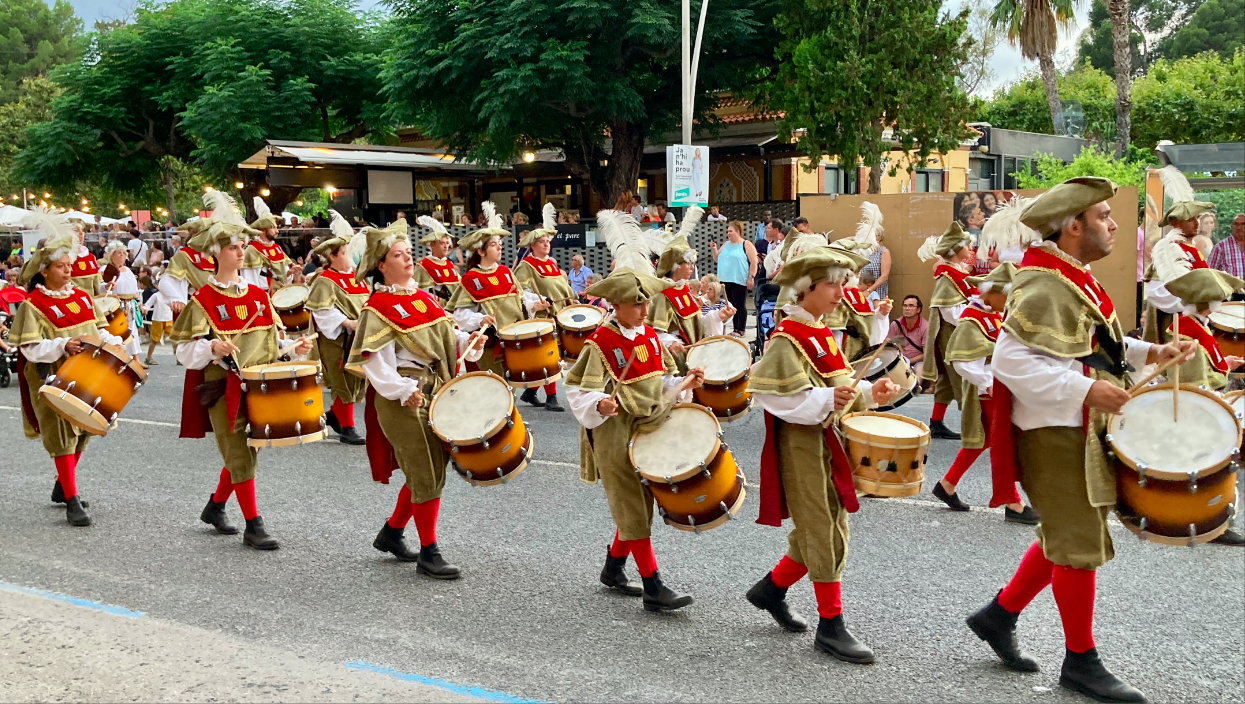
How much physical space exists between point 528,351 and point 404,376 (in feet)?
11.0

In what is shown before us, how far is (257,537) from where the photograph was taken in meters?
6.67

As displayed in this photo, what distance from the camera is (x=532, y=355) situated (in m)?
9.42

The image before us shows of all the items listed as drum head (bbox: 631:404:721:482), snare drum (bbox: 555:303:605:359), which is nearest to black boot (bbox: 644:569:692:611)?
drum head (bbox: 631:404:721:482)

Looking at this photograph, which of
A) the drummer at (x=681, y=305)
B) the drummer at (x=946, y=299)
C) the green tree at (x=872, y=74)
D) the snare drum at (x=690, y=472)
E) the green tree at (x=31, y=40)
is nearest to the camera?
the snare drum at (x=690, y=472)

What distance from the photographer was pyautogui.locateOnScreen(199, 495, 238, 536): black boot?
23.1 feet

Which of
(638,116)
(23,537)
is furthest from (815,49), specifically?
(23,537)

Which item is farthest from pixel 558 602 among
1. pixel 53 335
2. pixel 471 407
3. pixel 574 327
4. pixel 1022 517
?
pixel 574 327

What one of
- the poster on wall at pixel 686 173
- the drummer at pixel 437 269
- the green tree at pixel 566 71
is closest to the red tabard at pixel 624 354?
the drummer at pixel 437 269

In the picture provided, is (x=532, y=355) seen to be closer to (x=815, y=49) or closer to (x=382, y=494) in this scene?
(x=382, y=494)

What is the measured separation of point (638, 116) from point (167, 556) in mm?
19688

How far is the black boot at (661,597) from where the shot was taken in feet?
17.7

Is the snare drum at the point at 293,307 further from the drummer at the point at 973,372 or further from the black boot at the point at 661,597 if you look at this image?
the black boot at the point at 661,597

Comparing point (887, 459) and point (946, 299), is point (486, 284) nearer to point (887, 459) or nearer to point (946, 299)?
point (946, 299)

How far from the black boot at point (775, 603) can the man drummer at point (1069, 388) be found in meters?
1.18
